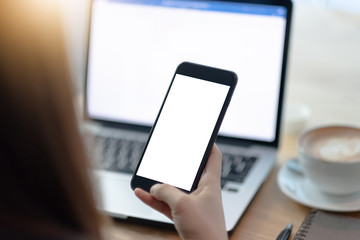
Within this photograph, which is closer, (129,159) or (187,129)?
(187,129)

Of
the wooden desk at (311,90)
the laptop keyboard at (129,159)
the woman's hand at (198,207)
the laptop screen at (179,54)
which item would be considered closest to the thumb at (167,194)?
the woman's hand at (198,207)

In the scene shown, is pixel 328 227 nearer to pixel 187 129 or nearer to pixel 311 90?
pixel 187 129

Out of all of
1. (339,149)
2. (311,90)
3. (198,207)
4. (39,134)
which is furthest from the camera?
(311,90)

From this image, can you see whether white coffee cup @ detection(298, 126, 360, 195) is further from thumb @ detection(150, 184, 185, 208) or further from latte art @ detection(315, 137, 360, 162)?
thumb @ detection(150, 184, 185, 208)

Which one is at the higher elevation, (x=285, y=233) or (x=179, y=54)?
(x=179, y=54)

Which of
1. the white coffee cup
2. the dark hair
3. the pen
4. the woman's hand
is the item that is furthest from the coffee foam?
the dark hair

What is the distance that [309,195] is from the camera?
0.91 metres

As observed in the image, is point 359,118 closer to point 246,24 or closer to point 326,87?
point 326,87

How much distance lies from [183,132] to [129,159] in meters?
0.26

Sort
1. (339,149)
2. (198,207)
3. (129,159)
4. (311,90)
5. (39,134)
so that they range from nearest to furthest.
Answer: (39,134) < (198,207) < (339,149) < (129,159) < (311,90)

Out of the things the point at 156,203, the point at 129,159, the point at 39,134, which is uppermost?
the point at 39,134

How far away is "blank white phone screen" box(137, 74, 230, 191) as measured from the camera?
77cm

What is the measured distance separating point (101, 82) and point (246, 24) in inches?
12.0

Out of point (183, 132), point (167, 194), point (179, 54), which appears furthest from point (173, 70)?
point (167, 194)
